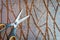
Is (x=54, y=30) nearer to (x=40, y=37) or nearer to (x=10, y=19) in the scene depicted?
(x=40, y=37)

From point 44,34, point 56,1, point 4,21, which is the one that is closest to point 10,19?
point 4,21

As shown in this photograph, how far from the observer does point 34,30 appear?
5.96ft

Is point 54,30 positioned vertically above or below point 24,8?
below

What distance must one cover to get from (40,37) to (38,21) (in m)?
0.21

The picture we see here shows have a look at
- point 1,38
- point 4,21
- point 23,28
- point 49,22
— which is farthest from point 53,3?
point 1,38

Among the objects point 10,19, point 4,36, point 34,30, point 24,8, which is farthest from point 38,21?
point 4,36

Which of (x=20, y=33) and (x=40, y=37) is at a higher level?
(x=20, y=33)

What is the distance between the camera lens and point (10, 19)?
178cm

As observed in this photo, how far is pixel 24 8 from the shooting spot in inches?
70.0

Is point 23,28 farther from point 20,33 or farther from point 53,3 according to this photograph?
point 53,3

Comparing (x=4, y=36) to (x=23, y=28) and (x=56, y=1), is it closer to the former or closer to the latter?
(x=23, y=28)

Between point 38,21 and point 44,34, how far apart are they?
0.59 ft

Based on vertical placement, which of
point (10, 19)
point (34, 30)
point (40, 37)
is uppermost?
point (10, 19)

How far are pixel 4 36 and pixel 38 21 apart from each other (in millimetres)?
453
